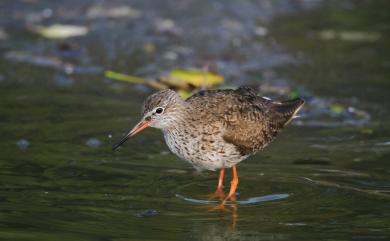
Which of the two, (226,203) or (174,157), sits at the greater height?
(174,157)

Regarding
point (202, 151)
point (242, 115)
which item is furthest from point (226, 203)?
point (242, 115)

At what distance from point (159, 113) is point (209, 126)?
0.51m

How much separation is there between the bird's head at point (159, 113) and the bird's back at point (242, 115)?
0.20 m

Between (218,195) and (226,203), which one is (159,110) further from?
(226,203)

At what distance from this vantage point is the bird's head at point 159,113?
780cm

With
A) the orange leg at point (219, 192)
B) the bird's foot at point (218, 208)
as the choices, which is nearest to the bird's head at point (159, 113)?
the orange leg at point (219, 192)

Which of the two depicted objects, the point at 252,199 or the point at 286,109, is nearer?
the point at 252,199

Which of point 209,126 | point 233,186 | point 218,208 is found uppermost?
point 209,126

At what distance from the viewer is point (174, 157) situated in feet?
28.8

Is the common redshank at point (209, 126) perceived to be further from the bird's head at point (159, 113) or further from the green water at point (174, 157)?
the green water at point (174, 157)

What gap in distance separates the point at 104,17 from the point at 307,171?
6297 mm

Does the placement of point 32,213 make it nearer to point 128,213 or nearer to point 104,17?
point 128,213

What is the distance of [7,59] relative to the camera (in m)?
11.8

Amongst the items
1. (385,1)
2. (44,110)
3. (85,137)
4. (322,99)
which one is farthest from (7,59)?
(385,1)
